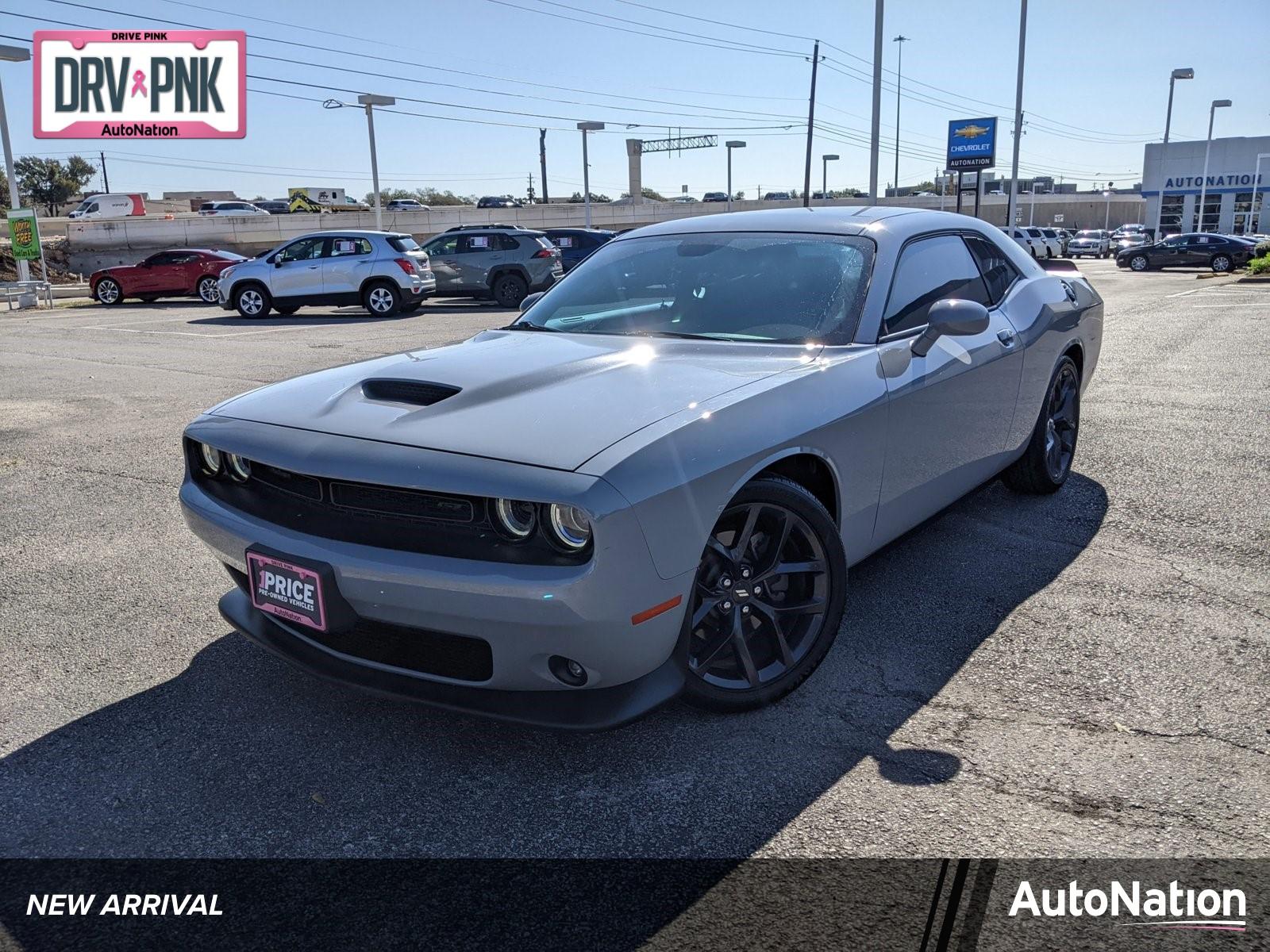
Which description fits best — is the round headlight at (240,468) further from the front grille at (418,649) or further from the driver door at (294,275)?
the driver door at (294,275)

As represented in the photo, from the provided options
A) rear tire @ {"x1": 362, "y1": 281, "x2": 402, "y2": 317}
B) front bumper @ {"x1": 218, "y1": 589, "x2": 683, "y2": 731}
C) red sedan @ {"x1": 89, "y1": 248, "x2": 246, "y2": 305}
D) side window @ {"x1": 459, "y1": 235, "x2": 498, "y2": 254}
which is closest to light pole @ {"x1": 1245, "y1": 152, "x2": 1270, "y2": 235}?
side window @ {"x1": 459, "y1": 235, "x2": 498, "y2": 254}

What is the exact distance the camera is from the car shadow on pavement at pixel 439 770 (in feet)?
8.20

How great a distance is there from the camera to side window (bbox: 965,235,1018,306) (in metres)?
4.80

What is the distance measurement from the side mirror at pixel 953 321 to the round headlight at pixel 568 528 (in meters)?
1.76

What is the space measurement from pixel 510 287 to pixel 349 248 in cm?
354

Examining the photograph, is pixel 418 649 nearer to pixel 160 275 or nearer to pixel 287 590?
pixel 287 590

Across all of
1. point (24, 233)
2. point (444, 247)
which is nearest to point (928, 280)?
point (444, 247)

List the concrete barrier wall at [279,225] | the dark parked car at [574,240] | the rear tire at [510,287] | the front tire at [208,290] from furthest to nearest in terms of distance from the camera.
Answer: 1. the concrete barrier wall at [279,225]
2. the front tire at [208,290]
3. the dark parked car at [574,240]
4. the rear tire at [510,287]

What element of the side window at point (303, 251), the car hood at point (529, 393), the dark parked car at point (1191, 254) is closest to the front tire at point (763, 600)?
the car hood at point (529, 393)

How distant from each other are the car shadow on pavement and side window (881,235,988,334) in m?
1.22

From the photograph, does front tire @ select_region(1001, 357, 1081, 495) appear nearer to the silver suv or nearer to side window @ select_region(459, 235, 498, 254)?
the silver suv

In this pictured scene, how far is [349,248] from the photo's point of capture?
19.2 meters

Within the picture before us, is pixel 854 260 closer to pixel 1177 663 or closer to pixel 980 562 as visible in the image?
pixel 980 562

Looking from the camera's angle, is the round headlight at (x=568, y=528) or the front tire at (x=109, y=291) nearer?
the round headlight at (x=568, y=528)
